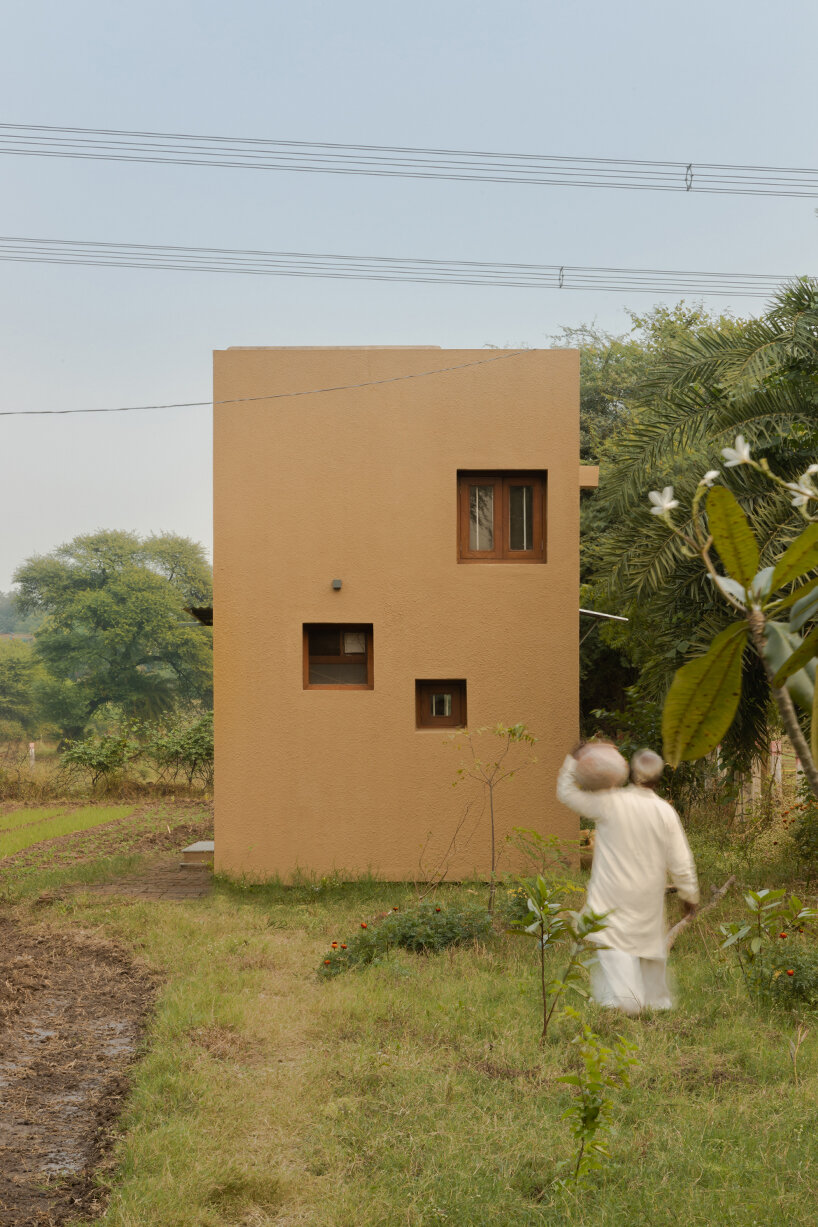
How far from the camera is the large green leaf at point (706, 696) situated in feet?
5.02

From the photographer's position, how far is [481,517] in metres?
11.1

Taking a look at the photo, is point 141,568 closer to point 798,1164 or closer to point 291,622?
point 291,622

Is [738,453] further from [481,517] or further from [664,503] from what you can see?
[481,517]

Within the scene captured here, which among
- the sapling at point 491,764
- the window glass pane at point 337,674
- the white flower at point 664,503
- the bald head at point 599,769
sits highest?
the white flower at point 664,503

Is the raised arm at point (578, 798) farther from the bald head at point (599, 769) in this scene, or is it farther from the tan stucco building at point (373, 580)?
the tan stucco building at point (373, 580)

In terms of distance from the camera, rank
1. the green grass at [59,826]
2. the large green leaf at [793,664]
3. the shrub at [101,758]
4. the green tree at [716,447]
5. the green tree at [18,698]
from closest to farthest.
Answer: the large green leaf at [793,664] < the green tree at [716,447] < the green grass at [59,826] < the shrub at [101,758] < the green tree at [18,698]

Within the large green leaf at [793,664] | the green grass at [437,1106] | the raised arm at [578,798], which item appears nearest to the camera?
the large green leaf at [793,664]

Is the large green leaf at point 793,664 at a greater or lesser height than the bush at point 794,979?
greater

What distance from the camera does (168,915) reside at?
365 inches

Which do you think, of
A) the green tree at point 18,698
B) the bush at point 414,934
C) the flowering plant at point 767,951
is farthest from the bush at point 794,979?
the green tree at point 18,698

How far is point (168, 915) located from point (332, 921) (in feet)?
5.26

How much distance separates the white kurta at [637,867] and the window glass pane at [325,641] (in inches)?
215

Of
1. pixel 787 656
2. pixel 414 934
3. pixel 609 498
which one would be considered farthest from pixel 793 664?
pixel 609 498

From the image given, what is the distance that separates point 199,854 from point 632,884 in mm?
8197
